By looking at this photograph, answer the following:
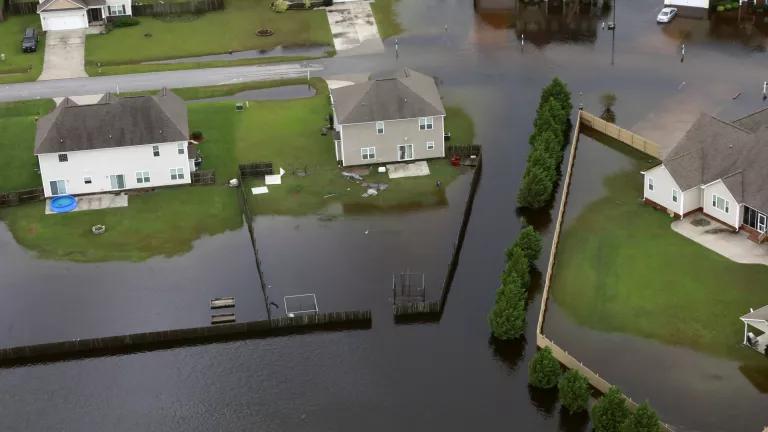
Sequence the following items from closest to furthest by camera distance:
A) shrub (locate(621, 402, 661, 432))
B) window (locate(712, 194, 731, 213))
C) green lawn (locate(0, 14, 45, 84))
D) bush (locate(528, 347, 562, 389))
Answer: shrub (locate(621, 402, 661, 432))
bush (locate(528, 347, 562, 389))
window (locate(712, 194, 731, 213))
green lawn (locate(0, 14, 45, 84))

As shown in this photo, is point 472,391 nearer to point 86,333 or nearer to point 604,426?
point 604,426

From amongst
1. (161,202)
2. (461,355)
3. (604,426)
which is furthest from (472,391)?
(161,202)

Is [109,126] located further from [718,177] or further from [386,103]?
[718,177]

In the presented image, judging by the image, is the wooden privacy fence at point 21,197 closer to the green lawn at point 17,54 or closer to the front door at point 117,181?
the front door at point 117,181

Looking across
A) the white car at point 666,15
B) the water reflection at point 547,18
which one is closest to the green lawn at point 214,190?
the water reflection at point 547,18

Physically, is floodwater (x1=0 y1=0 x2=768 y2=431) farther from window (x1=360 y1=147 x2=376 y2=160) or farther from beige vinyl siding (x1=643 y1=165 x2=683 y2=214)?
window (x1=360 y1=147 x2=376 y2=160)

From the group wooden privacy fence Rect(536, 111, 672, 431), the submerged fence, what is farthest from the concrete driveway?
wooden privacy fence Rect(536, 111, 672, 431)
